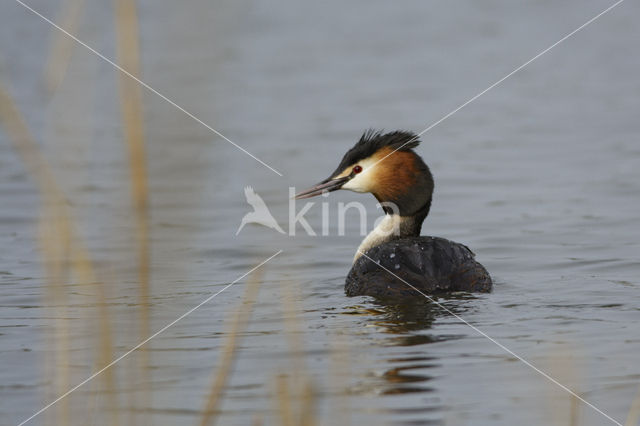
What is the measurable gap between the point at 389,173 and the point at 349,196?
365cm

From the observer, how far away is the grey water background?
13.4 ft

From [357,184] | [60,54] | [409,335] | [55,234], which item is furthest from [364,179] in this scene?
[60,54]

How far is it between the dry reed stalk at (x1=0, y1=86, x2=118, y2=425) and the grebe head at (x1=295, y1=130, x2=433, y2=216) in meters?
4.16

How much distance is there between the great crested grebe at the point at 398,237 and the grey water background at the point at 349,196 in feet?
0.87

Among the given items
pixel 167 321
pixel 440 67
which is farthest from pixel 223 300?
pixel 440 67

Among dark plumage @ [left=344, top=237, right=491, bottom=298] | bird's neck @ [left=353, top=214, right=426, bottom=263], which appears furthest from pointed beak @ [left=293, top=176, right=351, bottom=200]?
dark plumage @ [left=344, top=237, right=491, bottom=298]

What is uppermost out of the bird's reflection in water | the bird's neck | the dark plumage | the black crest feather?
the black crest feather

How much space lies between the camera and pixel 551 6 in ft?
67.3

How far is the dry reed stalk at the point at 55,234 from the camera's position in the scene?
3.35m

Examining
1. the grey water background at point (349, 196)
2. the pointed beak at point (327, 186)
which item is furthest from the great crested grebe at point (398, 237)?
the grey water background at point (349, 196)

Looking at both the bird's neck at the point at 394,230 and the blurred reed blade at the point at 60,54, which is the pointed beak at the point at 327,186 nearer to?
the bird's neck at the point at 394,230

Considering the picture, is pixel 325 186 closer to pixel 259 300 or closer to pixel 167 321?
pixel 259 300

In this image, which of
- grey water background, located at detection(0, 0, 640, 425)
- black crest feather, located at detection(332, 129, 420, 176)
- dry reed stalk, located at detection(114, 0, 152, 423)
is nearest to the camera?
dry reed stalk, located at detection(114, 0, 152, 423)

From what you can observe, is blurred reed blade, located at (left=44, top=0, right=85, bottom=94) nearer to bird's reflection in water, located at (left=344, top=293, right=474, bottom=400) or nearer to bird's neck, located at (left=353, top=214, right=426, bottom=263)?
bird's reflection in water, located at (left=344, top=293, right=474, bottom=400)
